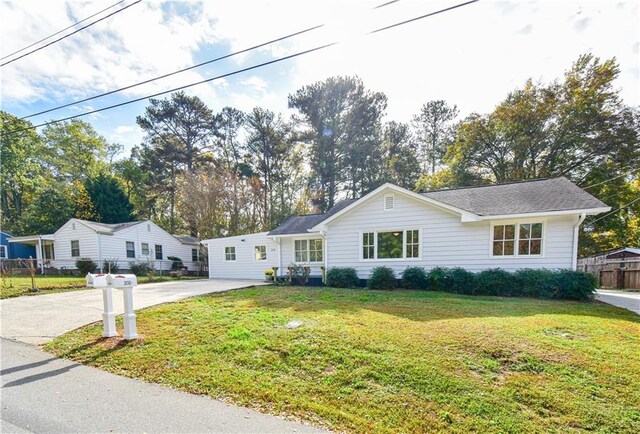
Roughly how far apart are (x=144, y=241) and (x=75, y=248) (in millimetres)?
4115

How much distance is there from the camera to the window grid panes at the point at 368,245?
12.4 meters

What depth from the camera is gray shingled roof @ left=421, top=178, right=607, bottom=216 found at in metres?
9.64

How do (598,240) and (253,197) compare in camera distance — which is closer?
(598,240)

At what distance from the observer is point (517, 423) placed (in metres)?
2.75

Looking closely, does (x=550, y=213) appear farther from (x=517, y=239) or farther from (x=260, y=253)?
(x=260, y=253)

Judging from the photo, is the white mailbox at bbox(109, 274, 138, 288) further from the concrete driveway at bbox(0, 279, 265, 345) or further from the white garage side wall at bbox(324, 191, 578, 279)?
the white garage side wall at bbox(324, 191, 578, 279)

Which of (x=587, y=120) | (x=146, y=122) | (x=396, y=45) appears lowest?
(x=396, y=45)

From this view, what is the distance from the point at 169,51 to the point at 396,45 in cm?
524

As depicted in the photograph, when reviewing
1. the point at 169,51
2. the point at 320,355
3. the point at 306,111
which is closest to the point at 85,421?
the point at 320,355

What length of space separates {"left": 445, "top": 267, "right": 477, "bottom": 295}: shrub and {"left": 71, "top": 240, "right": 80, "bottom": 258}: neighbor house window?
23327 millimetres

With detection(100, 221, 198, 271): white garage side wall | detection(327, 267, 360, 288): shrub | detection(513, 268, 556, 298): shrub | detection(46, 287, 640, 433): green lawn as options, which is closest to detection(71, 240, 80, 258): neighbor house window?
detection(100, 221, 198, 271): white garage side wall

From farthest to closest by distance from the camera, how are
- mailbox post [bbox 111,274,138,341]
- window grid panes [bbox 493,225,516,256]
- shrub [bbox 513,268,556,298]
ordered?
window grid panes [bbox 493,225,516,256], shrub [bbox 513,268,556,298], mailbox post [bbox 111,274,138,341]

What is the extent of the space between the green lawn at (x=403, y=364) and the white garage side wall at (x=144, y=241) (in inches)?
644

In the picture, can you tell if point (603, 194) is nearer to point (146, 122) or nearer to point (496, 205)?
point (496, 205)
